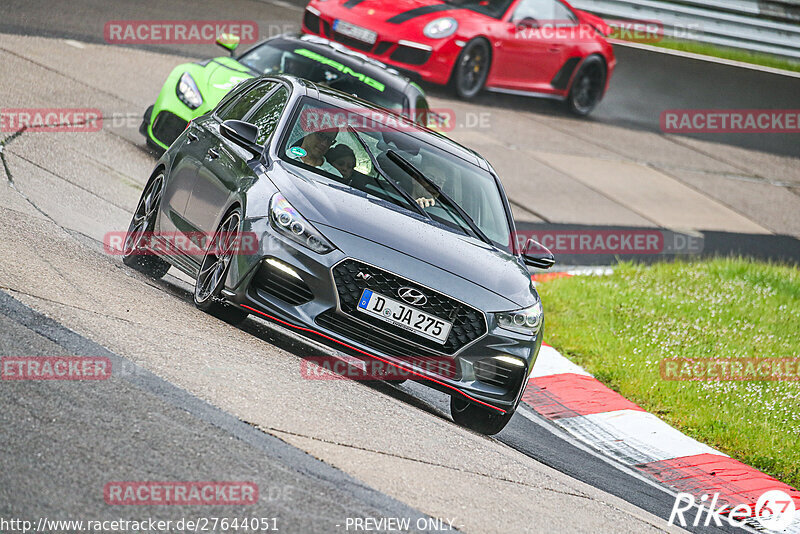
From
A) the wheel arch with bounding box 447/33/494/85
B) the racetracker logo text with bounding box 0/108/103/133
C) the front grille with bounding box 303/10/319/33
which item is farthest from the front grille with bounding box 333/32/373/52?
the racetracker logo text with bounding box 0/108/103/133

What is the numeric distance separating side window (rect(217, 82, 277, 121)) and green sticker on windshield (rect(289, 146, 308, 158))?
3.08ft

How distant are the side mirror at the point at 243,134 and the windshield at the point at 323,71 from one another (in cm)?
430

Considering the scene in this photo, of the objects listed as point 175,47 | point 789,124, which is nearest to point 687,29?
point 789,124

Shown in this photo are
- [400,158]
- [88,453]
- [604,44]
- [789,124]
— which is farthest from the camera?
[789,124]

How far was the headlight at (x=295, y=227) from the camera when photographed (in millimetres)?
6242

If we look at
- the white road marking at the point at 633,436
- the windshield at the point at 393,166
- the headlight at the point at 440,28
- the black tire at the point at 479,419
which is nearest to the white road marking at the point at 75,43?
the headlight at the point at 440,28

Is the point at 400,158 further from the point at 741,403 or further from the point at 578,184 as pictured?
the point at 578,184

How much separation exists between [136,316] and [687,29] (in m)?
17.9

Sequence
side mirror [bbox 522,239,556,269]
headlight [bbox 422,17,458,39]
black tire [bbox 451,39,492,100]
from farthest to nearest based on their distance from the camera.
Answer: black tire [bbox 451,39,492,100] → headlight [bbox 422,17,458,39] → side mirror [bbox 522,239,556,269]

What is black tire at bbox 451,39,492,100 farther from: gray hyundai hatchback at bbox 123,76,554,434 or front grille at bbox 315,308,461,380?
front grille at bbox 315,308,461,380

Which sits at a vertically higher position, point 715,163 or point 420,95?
point 420,95

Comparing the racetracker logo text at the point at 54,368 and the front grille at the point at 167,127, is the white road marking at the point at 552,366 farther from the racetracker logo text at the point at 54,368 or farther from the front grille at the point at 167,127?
the racetracker logo text at the point at 54,368

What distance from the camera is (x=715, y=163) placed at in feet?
63.3

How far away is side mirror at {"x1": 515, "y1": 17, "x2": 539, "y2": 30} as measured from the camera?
57.9 feet
